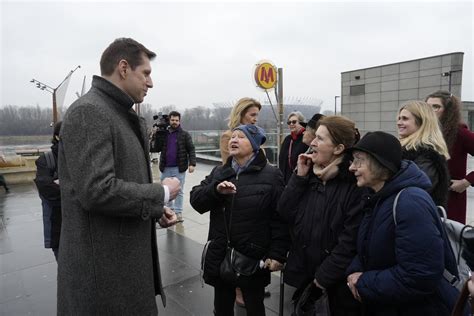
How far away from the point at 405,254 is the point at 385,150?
584 millimetres

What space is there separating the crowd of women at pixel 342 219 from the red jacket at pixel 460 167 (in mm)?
140

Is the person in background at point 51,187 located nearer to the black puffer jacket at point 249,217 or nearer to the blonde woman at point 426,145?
the black puffer jacket at point 249,217

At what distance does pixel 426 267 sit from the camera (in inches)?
65.1

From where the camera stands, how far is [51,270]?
14.2 ft

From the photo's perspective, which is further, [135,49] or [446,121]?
[446,121]

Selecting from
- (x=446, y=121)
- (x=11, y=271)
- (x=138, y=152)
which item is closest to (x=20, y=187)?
(x=11, y=271)

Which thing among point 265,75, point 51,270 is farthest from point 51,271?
point 265,75

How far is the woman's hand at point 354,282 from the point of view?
1887mm

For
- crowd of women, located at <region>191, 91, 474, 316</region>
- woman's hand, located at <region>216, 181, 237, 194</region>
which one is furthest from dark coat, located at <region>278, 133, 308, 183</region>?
woman's hand, located at <region>216, 181, 237, 194</region>

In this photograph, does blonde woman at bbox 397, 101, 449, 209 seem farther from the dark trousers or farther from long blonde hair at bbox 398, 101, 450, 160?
the dark trousers

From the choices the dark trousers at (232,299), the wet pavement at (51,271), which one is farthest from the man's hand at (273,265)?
the wet pavement at (51,271)

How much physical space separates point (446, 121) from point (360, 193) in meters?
1.75

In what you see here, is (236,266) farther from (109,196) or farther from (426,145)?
(426,145)

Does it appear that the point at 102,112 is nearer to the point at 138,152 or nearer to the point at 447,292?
the point at 138,152
